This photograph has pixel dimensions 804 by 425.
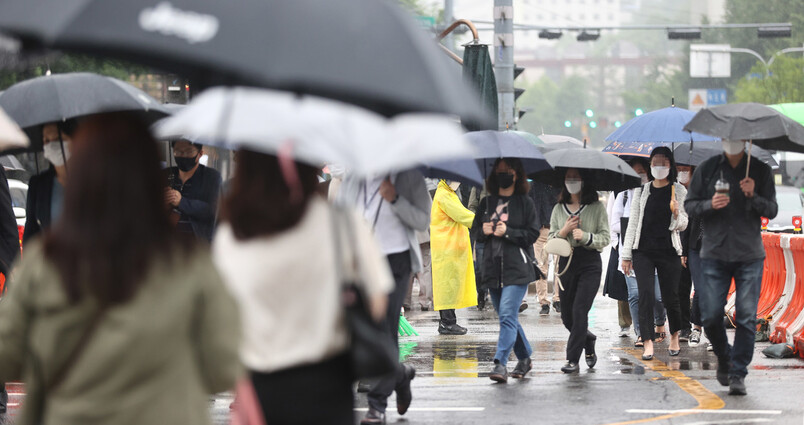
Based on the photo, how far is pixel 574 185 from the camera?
10500 millimetres

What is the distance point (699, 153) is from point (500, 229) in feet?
15.6

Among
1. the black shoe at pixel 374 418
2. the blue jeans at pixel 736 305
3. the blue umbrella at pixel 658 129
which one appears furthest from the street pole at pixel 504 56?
the black shoe at pixel 374 418

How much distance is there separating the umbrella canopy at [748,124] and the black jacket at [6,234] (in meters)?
Result: 4.89

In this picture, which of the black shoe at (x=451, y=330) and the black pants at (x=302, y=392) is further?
the black shoe at (x=451, y=330)

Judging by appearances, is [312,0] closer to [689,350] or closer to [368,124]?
[368,124]

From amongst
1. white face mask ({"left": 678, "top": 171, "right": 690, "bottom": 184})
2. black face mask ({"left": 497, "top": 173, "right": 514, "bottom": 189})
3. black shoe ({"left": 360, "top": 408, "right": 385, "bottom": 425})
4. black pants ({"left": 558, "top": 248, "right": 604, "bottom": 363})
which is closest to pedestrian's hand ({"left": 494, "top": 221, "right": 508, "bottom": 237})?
black face mask ({"left": 497, "top": 173, "right": 514, "bottom": 189})

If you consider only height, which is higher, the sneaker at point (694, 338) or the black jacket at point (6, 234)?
the black jacket at point (6, 234)

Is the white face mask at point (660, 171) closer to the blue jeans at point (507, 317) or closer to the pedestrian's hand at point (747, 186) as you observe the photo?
the pedestrian's hand at point (747, 186)

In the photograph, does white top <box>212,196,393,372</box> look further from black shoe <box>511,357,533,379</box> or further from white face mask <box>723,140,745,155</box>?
black shoe <box>511,357,533,379</box>

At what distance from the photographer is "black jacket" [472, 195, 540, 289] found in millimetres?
9664

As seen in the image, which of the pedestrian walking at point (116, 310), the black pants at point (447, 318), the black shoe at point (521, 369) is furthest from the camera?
the black pants at point (447, 318)

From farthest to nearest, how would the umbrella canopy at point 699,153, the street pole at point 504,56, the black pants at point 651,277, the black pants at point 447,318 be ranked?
1. the street pole at point 504,56
2. the black pants at point 447,318
3. the umbrella canopy at point 699,153
4. the black pants at point 651,277

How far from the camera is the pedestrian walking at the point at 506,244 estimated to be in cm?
966

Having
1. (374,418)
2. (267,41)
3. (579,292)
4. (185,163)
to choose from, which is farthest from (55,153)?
(579,292)
